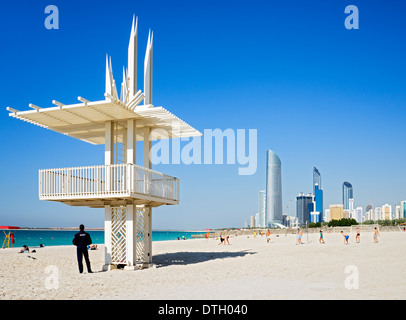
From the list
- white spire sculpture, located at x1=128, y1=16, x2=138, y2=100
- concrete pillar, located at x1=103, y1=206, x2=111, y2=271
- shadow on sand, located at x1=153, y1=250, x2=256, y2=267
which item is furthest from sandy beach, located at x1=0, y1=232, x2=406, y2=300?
white spire sculpture, located at x1=128, y1=16, x2=138, y2=100

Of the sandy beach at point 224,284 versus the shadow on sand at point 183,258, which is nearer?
the sandy beach at point 224,284

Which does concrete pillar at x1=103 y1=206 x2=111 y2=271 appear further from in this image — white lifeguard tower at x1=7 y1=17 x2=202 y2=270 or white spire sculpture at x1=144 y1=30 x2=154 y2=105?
white spire sculpture at x1=144 y1=30 x2=154 y2=105

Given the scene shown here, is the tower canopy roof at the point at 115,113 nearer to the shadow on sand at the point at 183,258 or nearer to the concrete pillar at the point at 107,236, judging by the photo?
the concrete pillar at the point at 107,236

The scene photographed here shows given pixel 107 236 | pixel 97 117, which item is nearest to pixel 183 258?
pixel 107 236

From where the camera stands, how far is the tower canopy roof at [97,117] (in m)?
15.6

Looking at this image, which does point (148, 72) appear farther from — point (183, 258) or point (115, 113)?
point (183, 258)

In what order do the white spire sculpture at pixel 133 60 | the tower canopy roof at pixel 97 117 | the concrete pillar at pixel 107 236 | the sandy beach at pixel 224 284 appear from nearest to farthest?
the sandy beach at pixel 224 284, the tower canopy roof at pixel 97 117, the concrete pillar at pixel 107 236, the white spire sculpture at pixel 133 60

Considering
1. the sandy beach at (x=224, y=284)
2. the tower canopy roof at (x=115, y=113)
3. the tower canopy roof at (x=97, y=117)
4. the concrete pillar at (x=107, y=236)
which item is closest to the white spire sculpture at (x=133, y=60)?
the tower canopy roof at (x=115, y=113)

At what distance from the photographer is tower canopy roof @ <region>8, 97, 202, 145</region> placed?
15.6 meters

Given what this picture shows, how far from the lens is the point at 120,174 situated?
16.3 m

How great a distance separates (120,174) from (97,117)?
253 cm

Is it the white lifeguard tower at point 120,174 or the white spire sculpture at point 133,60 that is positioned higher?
the white spire sculpture at point 133,60
